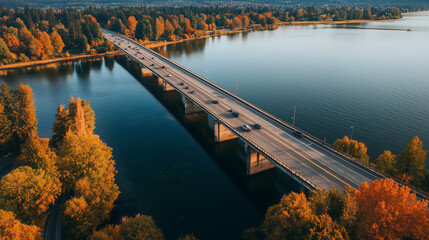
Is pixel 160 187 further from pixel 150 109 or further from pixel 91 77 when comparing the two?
pixel 91 77

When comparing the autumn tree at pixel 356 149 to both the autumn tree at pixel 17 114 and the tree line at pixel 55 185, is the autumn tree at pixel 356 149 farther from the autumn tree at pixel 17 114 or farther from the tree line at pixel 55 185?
the autumn tree at pixel 17 114

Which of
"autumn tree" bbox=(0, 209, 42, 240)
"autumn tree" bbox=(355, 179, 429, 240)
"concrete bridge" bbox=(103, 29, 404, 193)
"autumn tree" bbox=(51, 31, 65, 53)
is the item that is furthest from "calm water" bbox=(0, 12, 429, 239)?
"autumn tree" bbox=(51, 31, 65, 53)

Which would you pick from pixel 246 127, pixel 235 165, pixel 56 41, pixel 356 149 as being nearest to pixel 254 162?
pixel 235 165

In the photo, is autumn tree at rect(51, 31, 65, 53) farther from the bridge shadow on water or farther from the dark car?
the dark car

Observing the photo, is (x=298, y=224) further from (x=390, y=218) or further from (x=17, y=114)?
(x=17, y=114)

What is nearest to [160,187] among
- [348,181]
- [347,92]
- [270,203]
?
[270,203]

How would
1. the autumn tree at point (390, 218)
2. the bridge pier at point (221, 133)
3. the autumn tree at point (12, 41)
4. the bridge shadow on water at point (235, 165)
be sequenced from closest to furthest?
1. the autumn tree at point (390, 218)
2. the bridge shadow on water at point (235, 165)
3. the bridge pier at point (221, 133)
4. the autumn tree at point (12, 41)

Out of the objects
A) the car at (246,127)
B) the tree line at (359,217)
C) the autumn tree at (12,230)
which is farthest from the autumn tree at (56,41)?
the tree line at (359,217)
